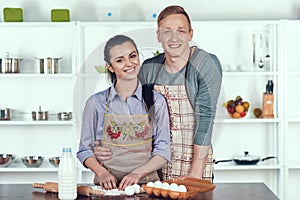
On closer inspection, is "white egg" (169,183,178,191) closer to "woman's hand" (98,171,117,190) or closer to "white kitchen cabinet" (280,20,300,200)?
"woman's hand" (98,171,117,190)

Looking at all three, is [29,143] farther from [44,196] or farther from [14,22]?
[44,196]

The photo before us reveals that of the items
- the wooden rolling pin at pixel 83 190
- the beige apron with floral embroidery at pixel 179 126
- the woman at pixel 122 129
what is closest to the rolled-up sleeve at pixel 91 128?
the woman at pixel 122 129

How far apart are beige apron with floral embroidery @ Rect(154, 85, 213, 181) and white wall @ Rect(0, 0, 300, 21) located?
2183 millimetres

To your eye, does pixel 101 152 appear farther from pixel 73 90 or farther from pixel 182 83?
pixel 73 90

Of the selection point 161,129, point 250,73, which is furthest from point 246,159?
point 161,129

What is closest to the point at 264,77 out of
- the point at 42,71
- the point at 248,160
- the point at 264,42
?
the point at 264,42

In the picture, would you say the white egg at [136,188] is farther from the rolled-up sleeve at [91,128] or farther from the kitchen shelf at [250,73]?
the kitchen shelf at [250,73]

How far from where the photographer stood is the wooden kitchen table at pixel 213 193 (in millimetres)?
2541

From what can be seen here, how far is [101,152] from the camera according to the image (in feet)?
8.39

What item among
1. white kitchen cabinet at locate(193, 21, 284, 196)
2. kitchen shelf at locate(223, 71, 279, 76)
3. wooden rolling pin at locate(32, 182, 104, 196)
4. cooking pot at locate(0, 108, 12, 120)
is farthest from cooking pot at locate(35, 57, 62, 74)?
wooden rolling pin at locate(32, 182, 104, 196)

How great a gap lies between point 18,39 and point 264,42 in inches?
70.2

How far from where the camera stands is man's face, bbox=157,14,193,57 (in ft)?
8.56

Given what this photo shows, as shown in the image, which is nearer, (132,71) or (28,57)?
(132,71)

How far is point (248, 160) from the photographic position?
15.1ft
